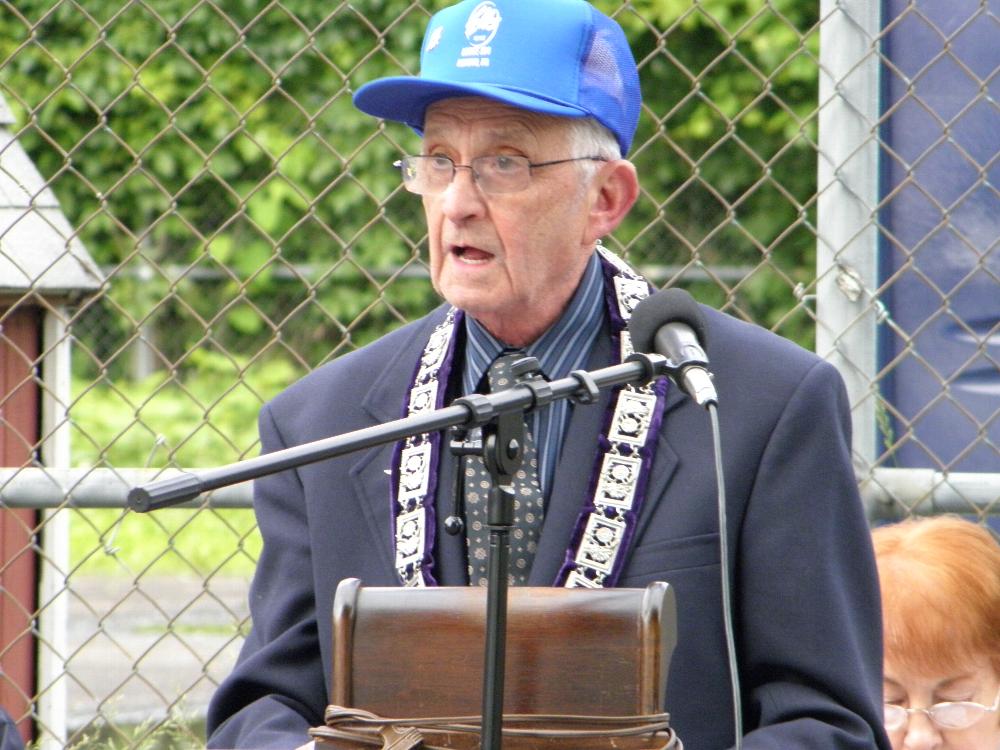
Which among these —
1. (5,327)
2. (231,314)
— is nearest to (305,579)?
(5,327)

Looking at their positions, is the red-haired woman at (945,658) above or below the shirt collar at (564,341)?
below

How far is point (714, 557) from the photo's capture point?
239 centimetres

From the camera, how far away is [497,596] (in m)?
1.80

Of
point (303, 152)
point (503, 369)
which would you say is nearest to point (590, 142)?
point (503, 369)

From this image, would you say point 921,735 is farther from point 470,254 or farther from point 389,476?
point 470,254

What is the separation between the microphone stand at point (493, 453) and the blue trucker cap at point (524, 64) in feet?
2.33

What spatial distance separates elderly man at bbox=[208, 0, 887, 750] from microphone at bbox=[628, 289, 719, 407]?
400 mm

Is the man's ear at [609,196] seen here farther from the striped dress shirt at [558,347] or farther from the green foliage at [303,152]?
the green foliage at [303,152]

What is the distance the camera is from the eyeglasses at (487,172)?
2.49m

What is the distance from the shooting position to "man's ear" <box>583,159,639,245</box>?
261cm

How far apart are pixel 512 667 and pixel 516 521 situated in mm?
516

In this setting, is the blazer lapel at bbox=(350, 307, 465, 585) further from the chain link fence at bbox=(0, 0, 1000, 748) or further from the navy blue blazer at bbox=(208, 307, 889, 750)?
the chain link fence at bbox=(0, 0, 1000, 748)

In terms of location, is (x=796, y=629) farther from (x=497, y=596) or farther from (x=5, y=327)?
(x=5, y=327)

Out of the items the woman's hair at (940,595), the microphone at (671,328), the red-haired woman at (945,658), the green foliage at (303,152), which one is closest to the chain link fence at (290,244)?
the green foliage at (303,152)
